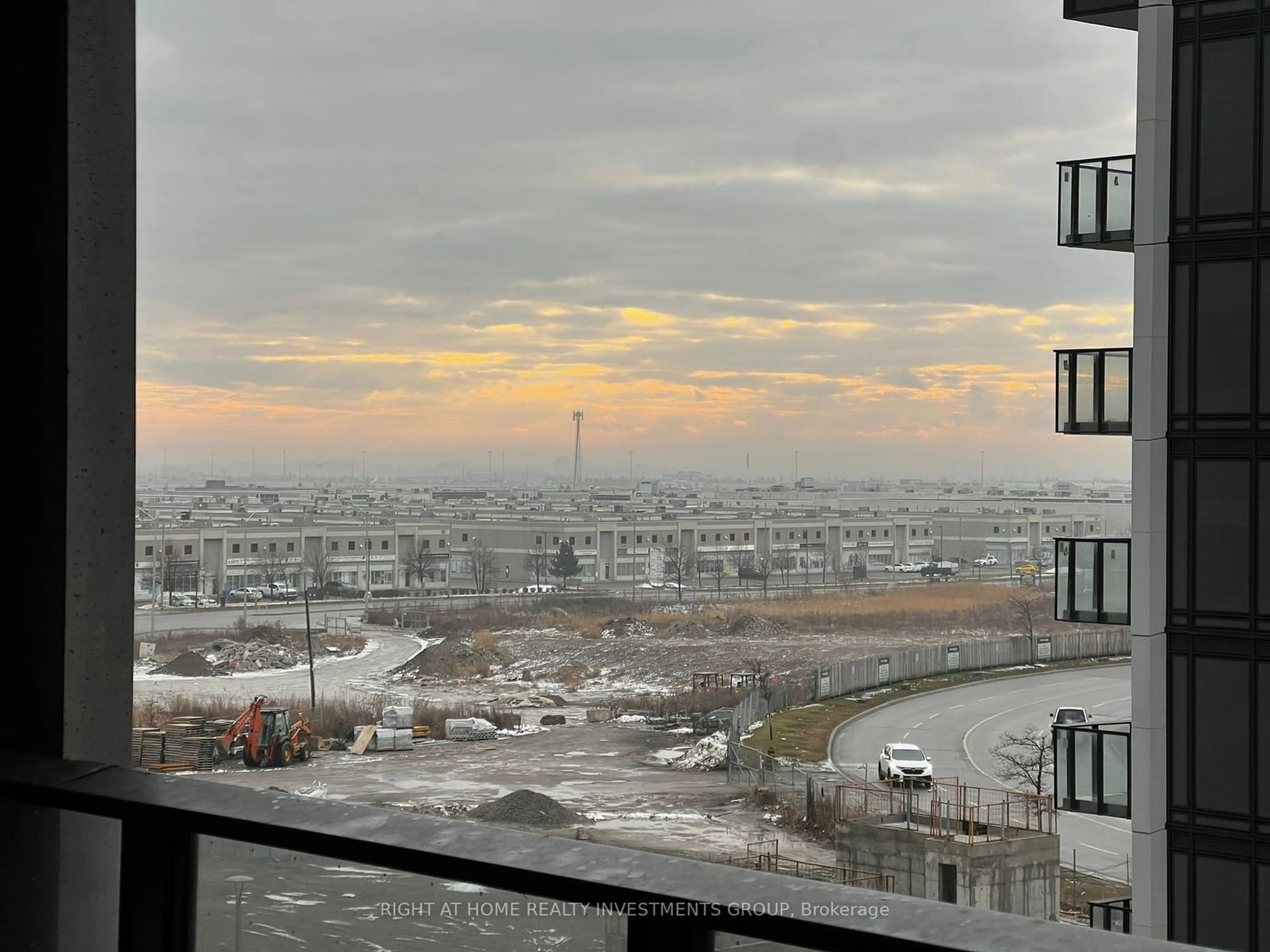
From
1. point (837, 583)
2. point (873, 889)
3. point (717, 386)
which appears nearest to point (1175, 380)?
point (873, 889)

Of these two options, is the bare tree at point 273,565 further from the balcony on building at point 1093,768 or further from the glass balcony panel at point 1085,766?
the glass balcony panel at point 1085,766

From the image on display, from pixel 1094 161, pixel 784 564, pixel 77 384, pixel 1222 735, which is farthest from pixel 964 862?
pixel 77 384

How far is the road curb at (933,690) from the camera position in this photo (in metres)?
15.1

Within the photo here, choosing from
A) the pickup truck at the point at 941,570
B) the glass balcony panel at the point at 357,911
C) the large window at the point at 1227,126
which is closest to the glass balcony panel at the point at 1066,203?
the large window at the point at 1227,126

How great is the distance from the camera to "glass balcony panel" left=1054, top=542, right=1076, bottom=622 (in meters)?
5.75

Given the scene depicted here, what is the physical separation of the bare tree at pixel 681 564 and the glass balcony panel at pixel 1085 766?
12250 millimetres

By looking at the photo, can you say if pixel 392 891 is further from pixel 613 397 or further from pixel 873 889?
pixel 613 397

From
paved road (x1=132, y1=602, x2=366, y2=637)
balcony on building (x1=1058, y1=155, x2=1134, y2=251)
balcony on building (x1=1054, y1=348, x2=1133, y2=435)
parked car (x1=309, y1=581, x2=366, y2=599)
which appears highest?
balcony on building (x1=1058, y1=155, x2=1134, y2=251)

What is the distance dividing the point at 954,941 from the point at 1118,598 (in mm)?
5452

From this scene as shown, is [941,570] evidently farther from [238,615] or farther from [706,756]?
[238,615]

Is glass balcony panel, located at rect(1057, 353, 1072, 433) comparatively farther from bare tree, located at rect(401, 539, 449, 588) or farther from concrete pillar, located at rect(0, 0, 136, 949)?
bare tree, located at rect(401, 539, 449, 588)

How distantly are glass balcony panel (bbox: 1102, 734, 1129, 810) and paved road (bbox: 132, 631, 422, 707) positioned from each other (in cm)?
1110

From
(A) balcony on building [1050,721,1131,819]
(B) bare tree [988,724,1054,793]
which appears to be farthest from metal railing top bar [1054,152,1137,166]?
(B) bare tree [988,724,1054,793]

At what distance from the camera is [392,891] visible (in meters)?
0.62
